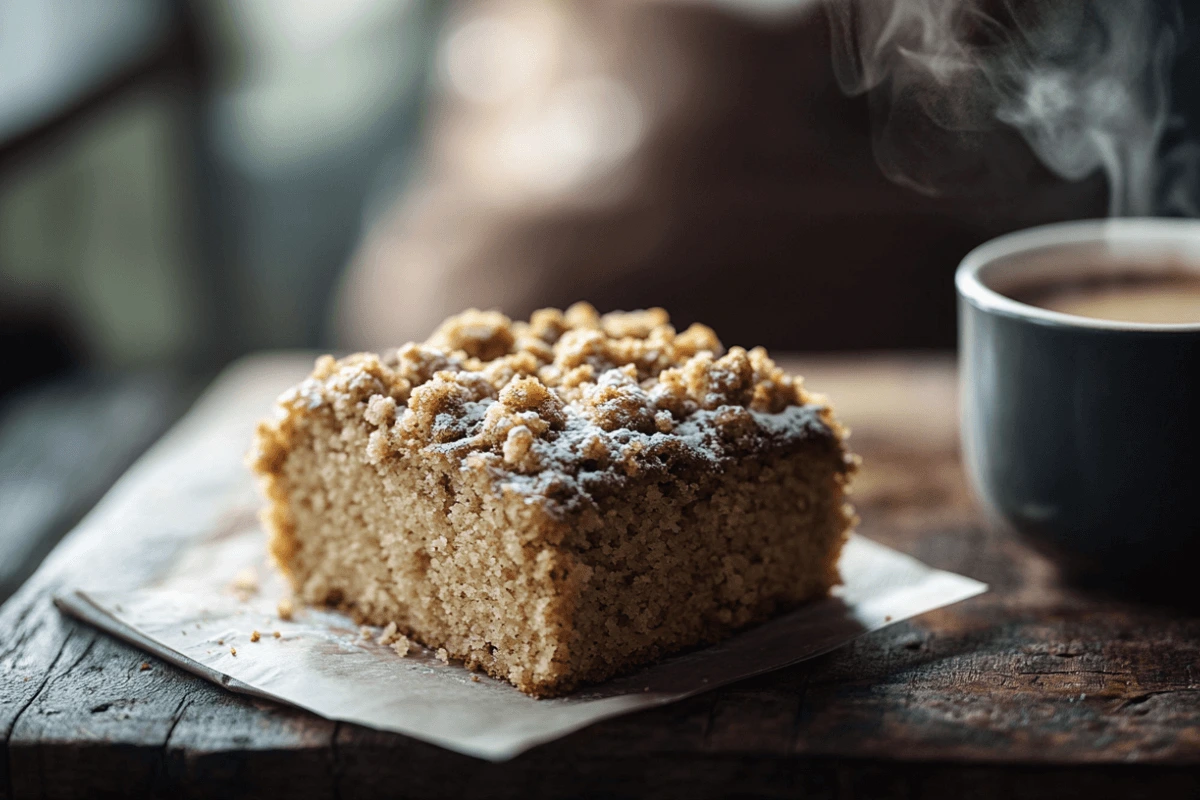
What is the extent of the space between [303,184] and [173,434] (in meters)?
3.14

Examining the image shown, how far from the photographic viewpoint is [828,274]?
3.24 metres

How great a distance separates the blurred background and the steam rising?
0.09 metres

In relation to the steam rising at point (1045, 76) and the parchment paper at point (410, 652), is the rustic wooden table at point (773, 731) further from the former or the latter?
the steam rising at point (1045, 76)

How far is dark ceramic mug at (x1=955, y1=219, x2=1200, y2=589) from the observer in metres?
1.46

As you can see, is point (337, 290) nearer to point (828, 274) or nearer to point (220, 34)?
point (220, 34)

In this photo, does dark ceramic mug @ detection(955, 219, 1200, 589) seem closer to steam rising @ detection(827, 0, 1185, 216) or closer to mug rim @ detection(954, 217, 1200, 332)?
mug rim @ detection(954, 217, 1200, 332)

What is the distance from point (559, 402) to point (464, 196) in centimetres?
236

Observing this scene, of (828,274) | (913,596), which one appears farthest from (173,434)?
(828,274)

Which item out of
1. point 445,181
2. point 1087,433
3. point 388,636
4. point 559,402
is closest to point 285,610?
point 388,636

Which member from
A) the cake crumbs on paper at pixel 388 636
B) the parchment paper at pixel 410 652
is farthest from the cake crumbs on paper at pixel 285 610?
the cake crumbs on paper at pixel 388 636

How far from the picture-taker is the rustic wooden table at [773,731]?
48.4 inches

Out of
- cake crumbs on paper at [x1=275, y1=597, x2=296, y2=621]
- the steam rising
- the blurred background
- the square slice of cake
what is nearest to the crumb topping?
the square slice of cake

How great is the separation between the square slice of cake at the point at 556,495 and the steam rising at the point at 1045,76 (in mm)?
631

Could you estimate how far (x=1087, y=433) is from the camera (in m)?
1.50
